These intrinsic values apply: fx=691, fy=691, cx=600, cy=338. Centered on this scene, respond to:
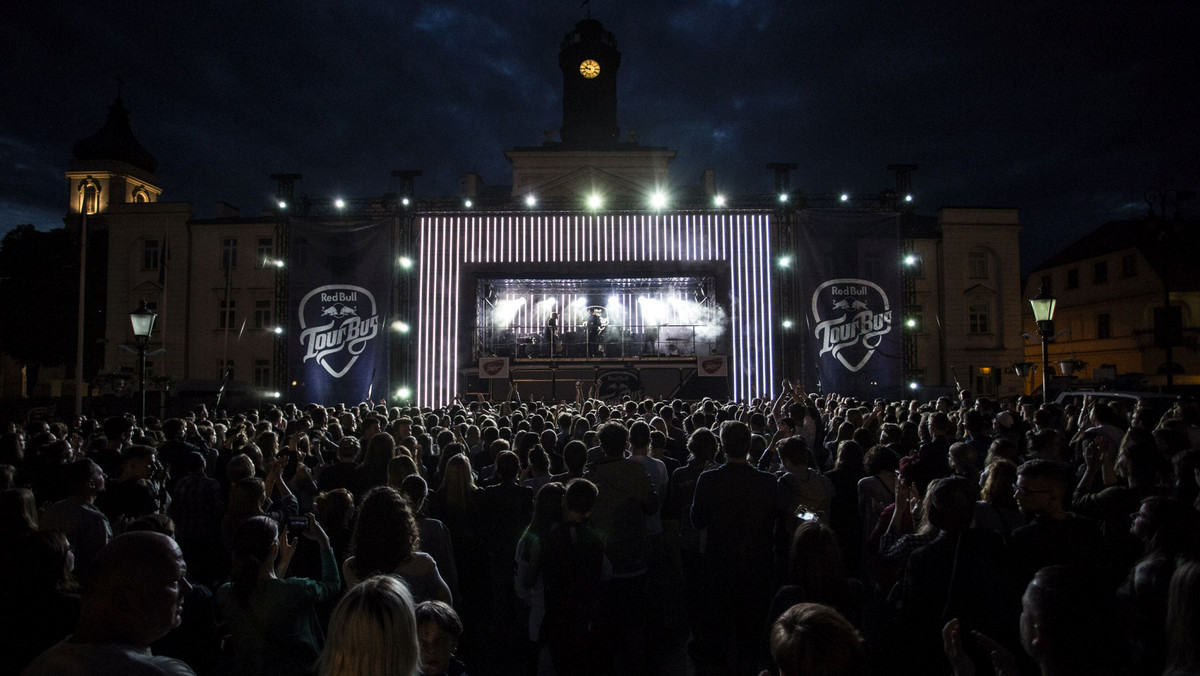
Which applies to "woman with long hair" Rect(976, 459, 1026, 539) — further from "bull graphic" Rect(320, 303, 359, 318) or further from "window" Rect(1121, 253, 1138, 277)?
"window" Rect(1121, 253, 1138, 277)

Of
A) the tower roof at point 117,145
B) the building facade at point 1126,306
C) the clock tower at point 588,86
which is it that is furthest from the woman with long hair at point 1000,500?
the tower roof at point 117,145

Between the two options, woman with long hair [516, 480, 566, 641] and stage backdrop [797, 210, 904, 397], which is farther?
stage backdrop [797, 210, 904, 397]

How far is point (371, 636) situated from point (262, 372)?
117 feet

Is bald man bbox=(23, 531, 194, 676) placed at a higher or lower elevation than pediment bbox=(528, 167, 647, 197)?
lower

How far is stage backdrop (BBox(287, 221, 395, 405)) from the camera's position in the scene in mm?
17359

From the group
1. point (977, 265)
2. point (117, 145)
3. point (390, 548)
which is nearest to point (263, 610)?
point (390, 548)

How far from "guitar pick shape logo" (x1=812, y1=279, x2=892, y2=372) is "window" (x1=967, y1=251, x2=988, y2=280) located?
2010 centimetres

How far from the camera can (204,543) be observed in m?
4.70

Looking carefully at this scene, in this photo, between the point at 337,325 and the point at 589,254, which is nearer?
the point at 337,325

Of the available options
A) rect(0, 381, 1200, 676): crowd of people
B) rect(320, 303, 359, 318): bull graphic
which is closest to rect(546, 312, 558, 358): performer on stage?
rect(320, 303, 359, 318): bull graphic

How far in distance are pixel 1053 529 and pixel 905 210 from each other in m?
16.6

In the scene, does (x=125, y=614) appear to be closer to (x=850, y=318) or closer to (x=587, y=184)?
(x=850, y=318)

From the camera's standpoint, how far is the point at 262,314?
34.1 meters

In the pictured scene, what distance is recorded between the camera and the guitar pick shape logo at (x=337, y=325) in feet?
57.1
